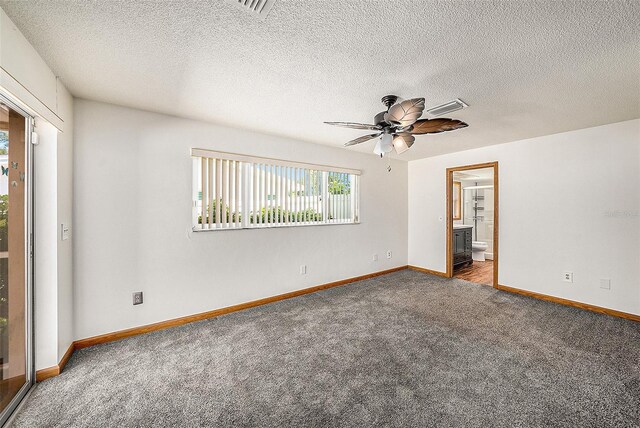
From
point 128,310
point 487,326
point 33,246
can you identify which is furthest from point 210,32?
point 487,326

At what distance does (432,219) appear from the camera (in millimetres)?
5043

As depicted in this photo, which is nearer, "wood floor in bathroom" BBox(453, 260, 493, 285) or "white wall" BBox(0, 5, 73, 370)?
"white wall" BBox(0, 5, 73, 370)

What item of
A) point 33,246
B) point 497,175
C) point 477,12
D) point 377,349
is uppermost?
point 477,12

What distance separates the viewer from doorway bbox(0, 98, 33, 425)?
65.4 inches

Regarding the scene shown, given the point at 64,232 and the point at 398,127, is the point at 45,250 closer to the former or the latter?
the point at 64,232

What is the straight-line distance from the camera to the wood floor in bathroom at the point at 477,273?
458cm

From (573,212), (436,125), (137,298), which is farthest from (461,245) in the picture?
(137,298)

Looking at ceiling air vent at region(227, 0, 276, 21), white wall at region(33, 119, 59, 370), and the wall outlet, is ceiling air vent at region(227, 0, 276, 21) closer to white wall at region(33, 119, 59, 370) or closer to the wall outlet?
white wall at region(33, 119, 59, 370)

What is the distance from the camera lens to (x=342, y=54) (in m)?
1.75

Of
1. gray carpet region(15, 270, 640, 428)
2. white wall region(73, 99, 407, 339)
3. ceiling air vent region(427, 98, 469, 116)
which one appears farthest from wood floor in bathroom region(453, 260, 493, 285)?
ceiling air vent region(427, 98, 469, 116)

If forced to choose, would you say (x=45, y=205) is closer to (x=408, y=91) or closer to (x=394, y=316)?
(x=408, y=91)

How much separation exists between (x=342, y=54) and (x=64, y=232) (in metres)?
2.64

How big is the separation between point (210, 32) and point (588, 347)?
3.95 meters

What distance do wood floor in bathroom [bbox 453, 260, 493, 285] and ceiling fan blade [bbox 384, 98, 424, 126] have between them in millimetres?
3725
